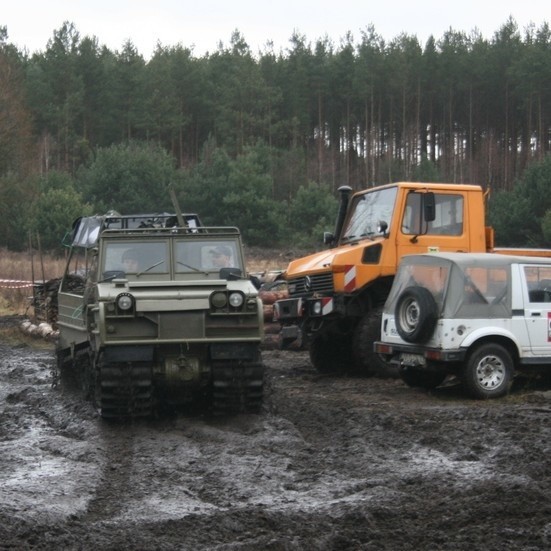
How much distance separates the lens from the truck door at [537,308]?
12672 mm

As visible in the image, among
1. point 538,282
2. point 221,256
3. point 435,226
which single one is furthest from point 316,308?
point 538,282

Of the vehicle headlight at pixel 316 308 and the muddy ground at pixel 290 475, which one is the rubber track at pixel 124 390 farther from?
the vehicle headlight at pixel 316 308

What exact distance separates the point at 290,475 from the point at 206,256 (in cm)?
460

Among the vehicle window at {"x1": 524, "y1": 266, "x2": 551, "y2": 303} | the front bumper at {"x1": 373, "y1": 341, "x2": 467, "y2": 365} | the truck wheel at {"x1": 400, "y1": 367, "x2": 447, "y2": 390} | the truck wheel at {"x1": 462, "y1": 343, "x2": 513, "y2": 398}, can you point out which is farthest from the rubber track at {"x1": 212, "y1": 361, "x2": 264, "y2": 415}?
the vehicle window at {"x1": 524, "y1": 266, "x2": 551, "y2": 303}

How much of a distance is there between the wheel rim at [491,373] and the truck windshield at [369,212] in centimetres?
314

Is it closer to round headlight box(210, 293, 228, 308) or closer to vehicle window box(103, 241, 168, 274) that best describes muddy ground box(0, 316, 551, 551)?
round headlight box(210, 293, 228, 308)

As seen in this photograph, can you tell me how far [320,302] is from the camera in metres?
15.0

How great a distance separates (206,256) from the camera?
12.5 metres

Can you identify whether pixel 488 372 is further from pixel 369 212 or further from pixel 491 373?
pixel 369 212

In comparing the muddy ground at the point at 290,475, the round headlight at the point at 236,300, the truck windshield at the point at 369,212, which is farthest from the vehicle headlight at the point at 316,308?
the round headlight at the point at 236,300

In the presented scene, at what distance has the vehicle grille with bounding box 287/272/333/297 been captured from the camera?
49.5 feet

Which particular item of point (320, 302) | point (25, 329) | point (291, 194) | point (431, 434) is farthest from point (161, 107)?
point (431, 434)

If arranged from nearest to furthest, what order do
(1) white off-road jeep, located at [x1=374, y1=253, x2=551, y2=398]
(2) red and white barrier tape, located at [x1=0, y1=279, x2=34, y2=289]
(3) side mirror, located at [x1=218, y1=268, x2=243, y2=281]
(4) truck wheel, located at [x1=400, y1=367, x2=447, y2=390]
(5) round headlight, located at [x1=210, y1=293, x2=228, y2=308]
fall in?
(5) round headlight, located at [x1=210, y1=293, x2=228, y2=308]
(3) side mirror, located at [x1=218, y1=268, x2=243, y2=281]
(1) white off-road jeep, located at [x1=374, y1=253, x2=551, y2=398]
(4) truck wheel, located at [x1=400, y1=367, x2=447, y2=390]
(2) red and white barrier tape, located at [x1=0, y1=279, x2=34, y2=289]

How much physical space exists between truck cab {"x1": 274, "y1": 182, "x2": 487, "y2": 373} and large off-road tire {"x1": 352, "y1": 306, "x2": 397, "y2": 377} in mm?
13
